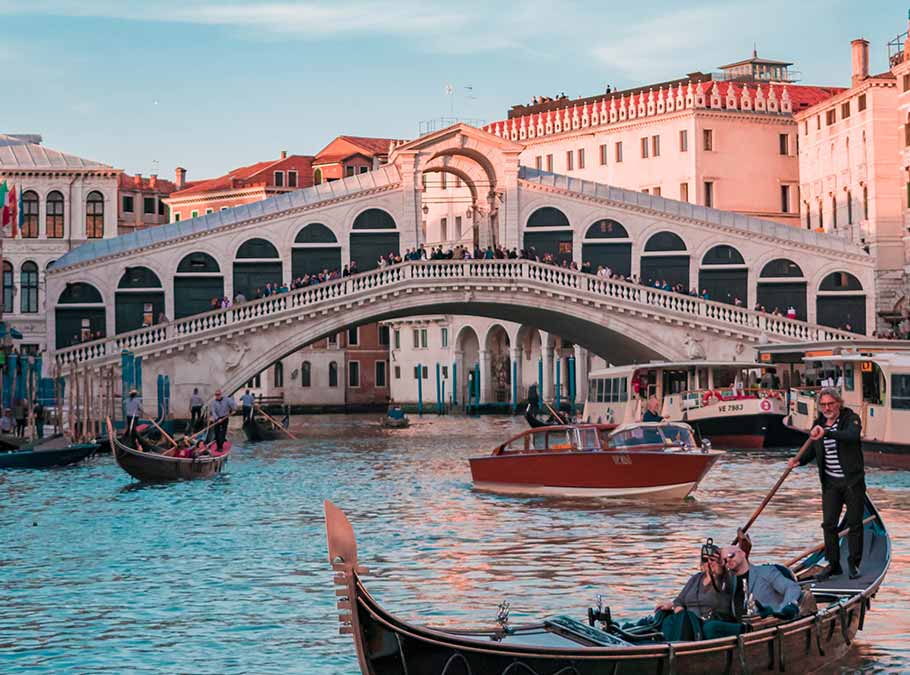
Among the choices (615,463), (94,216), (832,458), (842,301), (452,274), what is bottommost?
(615,463)

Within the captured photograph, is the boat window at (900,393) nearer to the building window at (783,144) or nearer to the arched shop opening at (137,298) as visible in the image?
the arched shop opening at (137,298)

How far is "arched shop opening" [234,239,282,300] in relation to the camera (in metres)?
47.1

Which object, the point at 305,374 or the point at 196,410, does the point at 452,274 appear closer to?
the point at 196,410

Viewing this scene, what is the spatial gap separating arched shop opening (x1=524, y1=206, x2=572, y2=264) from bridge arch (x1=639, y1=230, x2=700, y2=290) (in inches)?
87.8

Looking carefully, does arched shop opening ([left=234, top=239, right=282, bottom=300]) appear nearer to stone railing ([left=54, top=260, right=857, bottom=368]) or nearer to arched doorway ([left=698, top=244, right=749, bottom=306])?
stone railing ([left=54, top=260, right=857, bottom=368])

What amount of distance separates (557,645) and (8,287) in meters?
41.5

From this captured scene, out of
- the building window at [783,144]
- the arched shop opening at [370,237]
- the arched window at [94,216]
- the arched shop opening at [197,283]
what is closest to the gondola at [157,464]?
the arched shop opening at [197,283]

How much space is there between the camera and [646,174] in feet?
217

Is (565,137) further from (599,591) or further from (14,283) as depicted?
(599,591)

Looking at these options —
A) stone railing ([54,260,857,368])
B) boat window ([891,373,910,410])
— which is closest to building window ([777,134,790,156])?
stone railing ([54,260,857,368])

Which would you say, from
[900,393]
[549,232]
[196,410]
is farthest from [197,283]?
[900,393]

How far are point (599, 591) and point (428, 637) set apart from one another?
5.88m

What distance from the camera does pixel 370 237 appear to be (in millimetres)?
47625

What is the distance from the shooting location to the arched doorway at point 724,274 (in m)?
48.6
